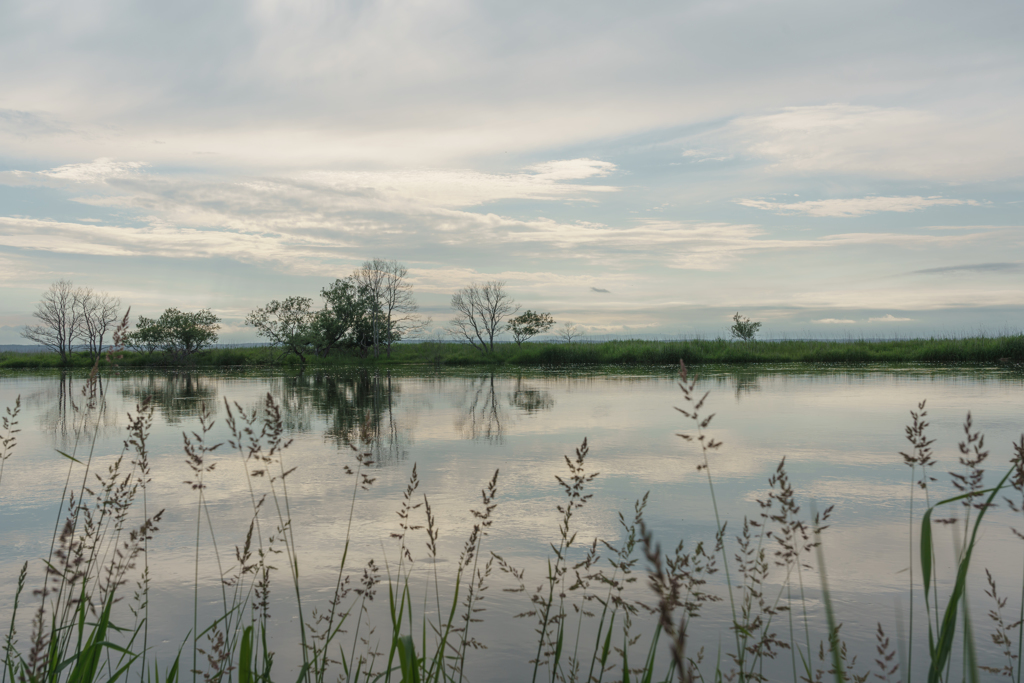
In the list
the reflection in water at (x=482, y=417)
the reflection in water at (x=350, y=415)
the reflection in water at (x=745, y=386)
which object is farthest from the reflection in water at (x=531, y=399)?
the reflection in water at (x=745, y=386)

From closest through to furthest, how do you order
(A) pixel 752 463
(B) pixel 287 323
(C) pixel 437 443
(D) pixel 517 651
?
(D) pixel 517 651
(A) pixel 752 463
(C) pixel 437 443
(B) pixel 287 323

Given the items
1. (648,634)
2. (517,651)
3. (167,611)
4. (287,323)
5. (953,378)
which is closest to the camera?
(517,651)

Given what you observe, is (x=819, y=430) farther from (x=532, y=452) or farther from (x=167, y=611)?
(x=167, y=611)

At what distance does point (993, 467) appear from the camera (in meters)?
6.46

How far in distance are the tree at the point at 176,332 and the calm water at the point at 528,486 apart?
2944 cm

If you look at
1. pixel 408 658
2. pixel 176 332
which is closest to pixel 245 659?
pixel 408 658

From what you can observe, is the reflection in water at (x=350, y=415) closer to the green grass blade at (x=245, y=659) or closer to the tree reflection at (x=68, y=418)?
the tree reflection at (x=68, y=418)

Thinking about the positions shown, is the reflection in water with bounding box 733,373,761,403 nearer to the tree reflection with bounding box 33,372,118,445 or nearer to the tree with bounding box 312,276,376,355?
the tree reflection with bounding box 33,372,118,445

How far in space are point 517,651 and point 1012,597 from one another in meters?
2.65

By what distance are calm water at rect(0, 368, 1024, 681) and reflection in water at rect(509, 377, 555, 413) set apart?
160 millimetres

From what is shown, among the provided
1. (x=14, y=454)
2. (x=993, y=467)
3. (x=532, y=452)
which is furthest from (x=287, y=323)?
(x=993, y=467)

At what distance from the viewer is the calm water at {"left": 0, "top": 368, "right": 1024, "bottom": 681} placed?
3570 millimetres

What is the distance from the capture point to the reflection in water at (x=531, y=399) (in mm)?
12391

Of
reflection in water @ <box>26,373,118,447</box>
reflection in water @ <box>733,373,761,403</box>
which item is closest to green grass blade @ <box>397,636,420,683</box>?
reflection in water @ <box>26,373,118,447</box>
